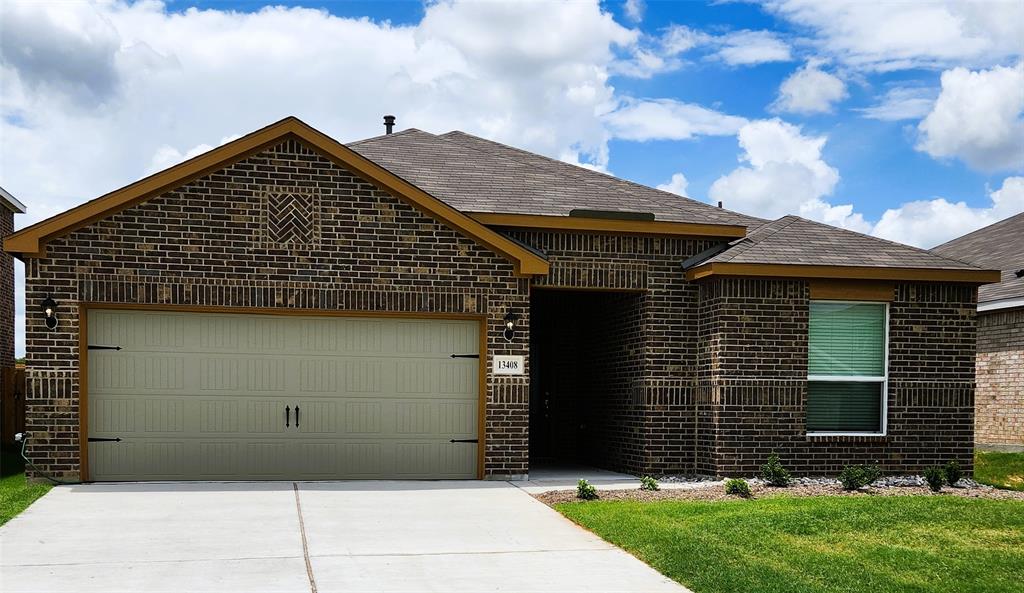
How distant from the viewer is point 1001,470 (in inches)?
625

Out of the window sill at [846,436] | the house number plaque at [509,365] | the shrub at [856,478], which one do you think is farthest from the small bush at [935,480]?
the house number plaque at [509,365]

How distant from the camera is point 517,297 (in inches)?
548

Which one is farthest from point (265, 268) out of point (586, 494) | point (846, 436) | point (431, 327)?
point (846, 436)

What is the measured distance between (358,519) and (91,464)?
15.1ft

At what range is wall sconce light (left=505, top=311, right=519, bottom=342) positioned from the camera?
13.8 m

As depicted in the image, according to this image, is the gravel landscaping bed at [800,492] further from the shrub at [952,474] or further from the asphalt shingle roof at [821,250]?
the asphalt shingle roof at [821,250]

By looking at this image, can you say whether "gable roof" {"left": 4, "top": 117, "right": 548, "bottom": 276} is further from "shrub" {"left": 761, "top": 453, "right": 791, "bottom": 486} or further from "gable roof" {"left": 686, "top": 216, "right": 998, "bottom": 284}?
"shrub" {"left": 761, "top": 453, "right": 791, "bottom": 486}

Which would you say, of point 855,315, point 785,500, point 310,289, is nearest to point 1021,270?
point 855,315

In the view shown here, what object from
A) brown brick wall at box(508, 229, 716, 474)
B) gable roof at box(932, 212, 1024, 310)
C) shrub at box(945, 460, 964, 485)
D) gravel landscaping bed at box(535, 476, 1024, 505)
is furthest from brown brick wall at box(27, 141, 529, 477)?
gable roof at box(932, 212, 1024, 310)

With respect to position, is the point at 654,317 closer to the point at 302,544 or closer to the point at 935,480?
the point at 935,480

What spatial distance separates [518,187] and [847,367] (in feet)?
18.1

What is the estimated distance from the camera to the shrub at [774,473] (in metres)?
13.2

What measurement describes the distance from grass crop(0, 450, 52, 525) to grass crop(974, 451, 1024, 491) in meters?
12.5

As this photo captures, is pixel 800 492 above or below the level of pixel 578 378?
below
